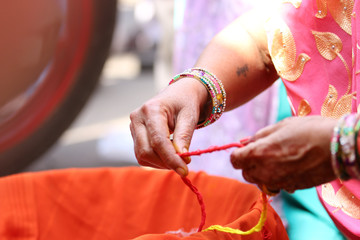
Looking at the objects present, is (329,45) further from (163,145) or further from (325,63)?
(163,145)

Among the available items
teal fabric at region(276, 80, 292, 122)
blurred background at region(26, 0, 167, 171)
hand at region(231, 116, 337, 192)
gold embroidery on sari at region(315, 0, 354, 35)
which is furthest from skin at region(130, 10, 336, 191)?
blurred background at region(26, 0, 167, 171)

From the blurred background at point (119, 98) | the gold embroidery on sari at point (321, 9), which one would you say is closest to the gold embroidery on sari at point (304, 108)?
the gold embroidery on sari at point (321, 9)

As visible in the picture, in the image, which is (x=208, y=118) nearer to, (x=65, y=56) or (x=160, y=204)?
(x=160, y=204)

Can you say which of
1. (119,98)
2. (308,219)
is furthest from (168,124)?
(119,98)

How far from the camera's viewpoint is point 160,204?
2.25 ft

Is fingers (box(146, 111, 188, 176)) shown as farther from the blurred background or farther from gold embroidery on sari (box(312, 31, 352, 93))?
the blurred background

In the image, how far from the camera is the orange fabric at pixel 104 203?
0.66 metres

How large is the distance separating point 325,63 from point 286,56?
50 mm

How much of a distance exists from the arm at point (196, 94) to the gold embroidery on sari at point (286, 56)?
1.8 inches

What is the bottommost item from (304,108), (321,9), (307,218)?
(307,218)

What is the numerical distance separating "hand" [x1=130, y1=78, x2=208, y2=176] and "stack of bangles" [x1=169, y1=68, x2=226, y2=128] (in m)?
0.01

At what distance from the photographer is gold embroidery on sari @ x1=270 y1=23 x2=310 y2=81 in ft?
1.93

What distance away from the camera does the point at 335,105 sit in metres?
0.56

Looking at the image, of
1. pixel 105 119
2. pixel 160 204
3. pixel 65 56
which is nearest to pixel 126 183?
pixel 160 204
